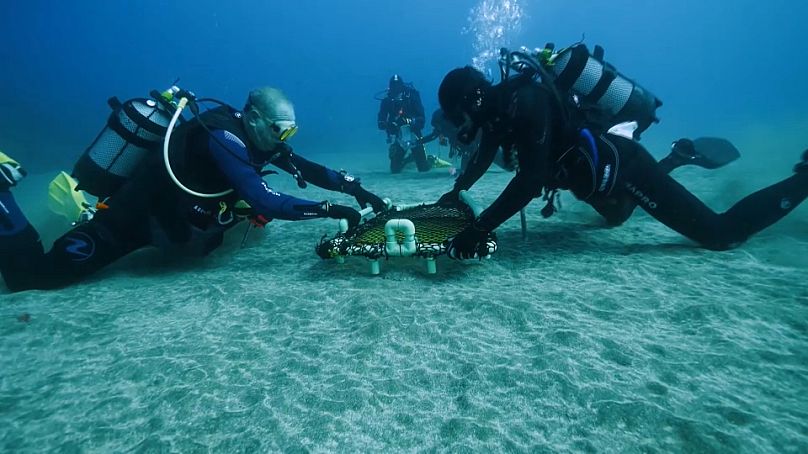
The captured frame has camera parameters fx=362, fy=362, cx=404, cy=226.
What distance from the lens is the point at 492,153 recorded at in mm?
4266

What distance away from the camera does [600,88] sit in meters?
4.54

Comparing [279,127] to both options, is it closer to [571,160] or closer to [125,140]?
[125,140]

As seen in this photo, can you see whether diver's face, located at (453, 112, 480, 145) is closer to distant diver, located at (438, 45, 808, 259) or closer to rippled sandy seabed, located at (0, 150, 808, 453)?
distant diver, located at (438, 45, 808, 259)

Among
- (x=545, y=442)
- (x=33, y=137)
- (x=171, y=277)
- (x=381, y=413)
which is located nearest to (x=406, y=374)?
(x=381, y=413)

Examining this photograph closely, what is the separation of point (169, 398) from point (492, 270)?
2.76 metres

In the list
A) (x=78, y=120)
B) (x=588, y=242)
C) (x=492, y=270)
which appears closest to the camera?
(x=492, y=270)

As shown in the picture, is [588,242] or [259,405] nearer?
[259,405]

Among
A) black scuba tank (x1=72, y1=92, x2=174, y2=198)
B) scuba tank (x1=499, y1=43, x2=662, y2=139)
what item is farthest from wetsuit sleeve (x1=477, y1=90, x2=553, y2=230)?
black scuba tank (x1=72, y1=92, x2=174, y2=198)

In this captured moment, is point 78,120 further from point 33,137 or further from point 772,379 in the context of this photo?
point 772,379

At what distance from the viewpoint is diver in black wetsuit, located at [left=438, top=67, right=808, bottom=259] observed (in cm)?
312

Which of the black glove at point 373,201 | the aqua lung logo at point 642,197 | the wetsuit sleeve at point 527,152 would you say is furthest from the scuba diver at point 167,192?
the aqua lung logo at point 642,197

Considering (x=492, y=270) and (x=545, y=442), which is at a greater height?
(x=492, y=270)

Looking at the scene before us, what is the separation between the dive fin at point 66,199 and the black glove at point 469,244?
5514 millimetres

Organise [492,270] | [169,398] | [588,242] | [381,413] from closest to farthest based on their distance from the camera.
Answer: [381,413], [169,398], [492,270], [588,242]
